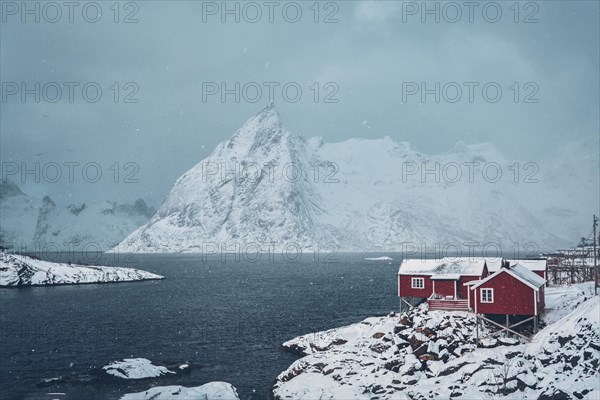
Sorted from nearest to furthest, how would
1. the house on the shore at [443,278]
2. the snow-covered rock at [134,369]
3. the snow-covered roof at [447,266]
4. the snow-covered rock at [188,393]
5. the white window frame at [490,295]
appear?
the snow-covered rock at [188,393], the snow-covered rock at [134,369], the white window frame at [490,295], the house on the shore at [443,278], the snow-covered roof at [447,266]

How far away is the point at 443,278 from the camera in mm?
53469

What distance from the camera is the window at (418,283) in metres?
55.7

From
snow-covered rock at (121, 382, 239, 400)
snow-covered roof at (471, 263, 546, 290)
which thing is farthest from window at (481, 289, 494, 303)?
snow-covered rock at (121, 382, 239, 400)

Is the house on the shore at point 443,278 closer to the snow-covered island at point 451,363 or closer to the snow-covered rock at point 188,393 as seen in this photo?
the snow-covered island at point 451,363

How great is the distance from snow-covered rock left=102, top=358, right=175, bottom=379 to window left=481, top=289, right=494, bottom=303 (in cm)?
2829

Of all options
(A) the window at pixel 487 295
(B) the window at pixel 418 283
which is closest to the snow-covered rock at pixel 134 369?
(B) the window at pixel 418 283

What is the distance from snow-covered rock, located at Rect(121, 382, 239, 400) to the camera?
3550cm

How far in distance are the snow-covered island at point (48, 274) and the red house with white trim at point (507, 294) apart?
117 metres

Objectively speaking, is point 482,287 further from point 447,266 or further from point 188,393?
point 188,393

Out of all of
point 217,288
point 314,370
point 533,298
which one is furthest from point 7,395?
point 217,288

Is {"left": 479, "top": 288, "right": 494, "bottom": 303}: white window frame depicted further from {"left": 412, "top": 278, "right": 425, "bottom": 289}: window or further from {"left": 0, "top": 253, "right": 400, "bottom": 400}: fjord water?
{"left": 0, "top": 253, "right": 400, "bottom": 400}: fjord water

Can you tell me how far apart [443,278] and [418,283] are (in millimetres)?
3339

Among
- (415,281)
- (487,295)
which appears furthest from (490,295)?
(415,281)

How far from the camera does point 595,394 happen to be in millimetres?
29656
